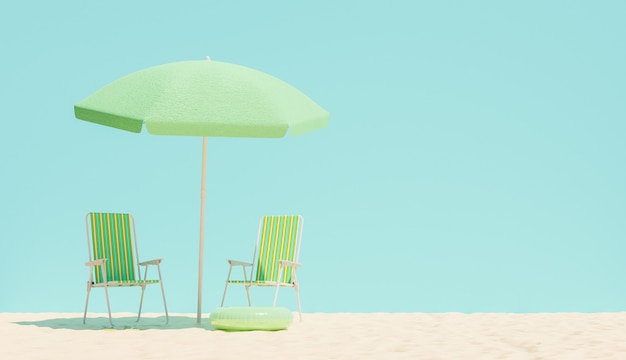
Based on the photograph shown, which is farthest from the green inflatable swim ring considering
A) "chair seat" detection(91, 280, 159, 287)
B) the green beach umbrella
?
the green beach umbrella

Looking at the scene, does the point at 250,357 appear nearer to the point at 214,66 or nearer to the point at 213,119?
the point at 213,119

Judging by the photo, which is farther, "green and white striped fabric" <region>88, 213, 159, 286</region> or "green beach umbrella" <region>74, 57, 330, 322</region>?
"green and white striped fabric" <region>88, 213, 159, 286</region>

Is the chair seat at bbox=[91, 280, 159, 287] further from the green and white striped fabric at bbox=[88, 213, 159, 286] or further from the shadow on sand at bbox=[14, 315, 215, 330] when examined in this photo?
the shadow on sand at bbox=[14, 315, 215, 330]

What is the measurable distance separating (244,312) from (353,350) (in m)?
1.18

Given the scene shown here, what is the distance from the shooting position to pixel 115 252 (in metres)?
7.38

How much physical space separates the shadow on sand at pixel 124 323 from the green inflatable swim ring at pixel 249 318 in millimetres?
357

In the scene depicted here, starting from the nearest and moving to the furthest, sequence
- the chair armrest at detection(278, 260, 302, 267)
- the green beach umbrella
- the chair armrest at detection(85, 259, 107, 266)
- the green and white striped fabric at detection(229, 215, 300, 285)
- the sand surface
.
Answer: the sand surface, the green beach umbrella, the chair armrest at detection(85, 259, 107, 266), the chair armrest at detection(278, 260, 302, 267), the green and white striped fabric at detection(229, 215, 300, 285)

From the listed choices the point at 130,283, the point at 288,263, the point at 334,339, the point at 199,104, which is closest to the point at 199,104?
the point at 199,104

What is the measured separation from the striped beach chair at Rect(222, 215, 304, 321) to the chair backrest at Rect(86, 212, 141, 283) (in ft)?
2.64

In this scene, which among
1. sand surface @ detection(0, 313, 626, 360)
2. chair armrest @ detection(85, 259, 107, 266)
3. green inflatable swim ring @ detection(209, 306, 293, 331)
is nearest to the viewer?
sand surface @ detection(0, 313, 626, 360)

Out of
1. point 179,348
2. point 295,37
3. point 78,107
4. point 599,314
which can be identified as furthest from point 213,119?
point 295,37

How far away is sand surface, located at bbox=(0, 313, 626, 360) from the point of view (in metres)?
5.54

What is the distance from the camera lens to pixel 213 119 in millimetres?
6324

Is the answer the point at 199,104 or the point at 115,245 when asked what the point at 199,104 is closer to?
the point at 199,104
